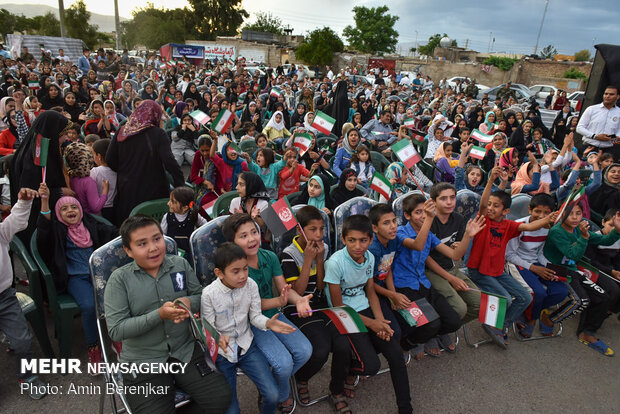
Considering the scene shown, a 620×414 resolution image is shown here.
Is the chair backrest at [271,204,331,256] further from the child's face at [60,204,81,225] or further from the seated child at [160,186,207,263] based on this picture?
the child's face at [60,204,81,225]

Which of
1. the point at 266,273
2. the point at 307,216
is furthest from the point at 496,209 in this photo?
the point at 266,273

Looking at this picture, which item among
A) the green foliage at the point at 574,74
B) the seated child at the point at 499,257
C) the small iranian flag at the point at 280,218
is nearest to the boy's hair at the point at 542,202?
the seated child at the point at 499,257

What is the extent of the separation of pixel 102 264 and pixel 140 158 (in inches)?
64.0

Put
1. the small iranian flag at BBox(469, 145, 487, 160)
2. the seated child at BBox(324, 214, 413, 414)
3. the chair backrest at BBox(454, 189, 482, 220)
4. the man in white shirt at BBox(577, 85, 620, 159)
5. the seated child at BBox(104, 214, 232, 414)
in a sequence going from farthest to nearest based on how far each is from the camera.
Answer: the man in white shirt at BBox(577, 85, 620, 159) < the small iranian flag at BBox(469, 145, 487, 160) < the chair backrest at BBox(454, 189, 482, 220) < the seated child at BBox(324, 214, 413, 414) < the seated child at BBox(104, 214, 232, 414)

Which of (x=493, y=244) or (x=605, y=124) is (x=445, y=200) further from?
(x=605, y=124)

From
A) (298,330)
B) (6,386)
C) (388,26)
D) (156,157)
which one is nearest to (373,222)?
(298,330)

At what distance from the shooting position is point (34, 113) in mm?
6289

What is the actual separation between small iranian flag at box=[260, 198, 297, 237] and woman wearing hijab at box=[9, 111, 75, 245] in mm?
1837

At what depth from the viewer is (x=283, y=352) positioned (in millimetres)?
2447

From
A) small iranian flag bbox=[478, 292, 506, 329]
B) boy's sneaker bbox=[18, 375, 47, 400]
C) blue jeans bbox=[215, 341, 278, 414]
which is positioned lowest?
boy's sneaker bbox=[18, 375, 47, 400]

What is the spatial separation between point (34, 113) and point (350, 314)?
655cm

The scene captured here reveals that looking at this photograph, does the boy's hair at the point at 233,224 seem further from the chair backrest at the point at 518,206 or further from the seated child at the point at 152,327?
the chair backrest at the point at 518,206

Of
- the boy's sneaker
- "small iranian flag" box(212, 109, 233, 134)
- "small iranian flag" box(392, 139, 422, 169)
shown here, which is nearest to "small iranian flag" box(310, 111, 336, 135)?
"small iranian flag" box(212, 109, 233, 134)

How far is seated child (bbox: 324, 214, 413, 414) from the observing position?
2.63 metres
